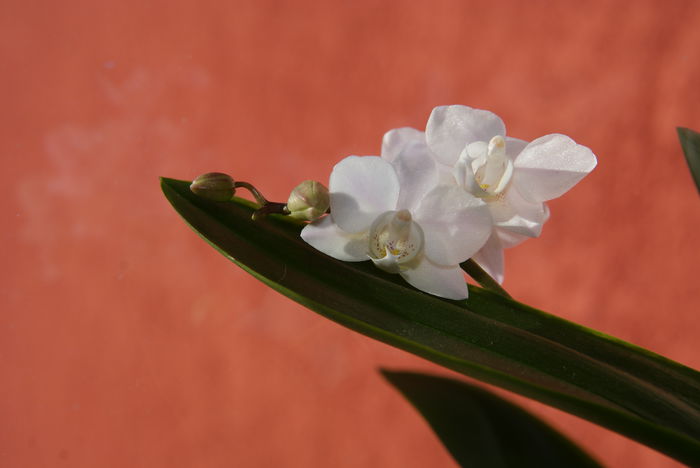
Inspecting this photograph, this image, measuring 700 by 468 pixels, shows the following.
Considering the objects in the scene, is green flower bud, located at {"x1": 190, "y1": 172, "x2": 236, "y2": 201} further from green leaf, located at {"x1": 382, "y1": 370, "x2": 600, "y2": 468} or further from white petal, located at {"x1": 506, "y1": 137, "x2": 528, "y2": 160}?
green leaf, located at {"x1": 382, "y1": 370, "x2": 600, "y2": 468}

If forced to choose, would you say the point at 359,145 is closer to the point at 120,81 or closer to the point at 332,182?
the point at 120,81

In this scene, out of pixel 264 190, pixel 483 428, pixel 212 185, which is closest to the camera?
pixel 212 185

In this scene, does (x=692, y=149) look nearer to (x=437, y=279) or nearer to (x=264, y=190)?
(x=437, y=279)

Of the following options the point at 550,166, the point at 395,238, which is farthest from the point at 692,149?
the point at 395,238

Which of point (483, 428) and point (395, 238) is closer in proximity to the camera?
point (395, 238)

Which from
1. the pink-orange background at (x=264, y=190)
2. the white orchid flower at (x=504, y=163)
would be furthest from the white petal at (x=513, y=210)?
the pink-orange background at (x=264, y=190)

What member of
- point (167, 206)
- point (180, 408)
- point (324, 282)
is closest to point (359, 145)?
point (167, 206)
